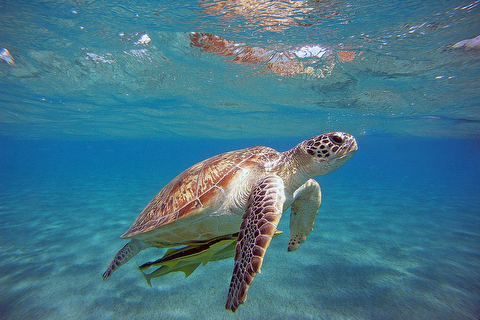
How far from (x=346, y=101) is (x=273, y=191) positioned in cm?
1495

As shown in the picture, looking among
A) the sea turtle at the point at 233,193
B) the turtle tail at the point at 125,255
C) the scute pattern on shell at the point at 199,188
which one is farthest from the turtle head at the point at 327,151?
the turtle tail at the point at 125,255

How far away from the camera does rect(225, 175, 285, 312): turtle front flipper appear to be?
1822 mm

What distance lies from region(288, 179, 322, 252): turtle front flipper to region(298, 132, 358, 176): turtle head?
0.84 metres

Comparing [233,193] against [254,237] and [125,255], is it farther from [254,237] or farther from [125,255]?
[125,255]

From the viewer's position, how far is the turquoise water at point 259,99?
3482mm

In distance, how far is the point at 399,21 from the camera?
6.32m

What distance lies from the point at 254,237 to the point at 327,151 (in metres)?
1.39

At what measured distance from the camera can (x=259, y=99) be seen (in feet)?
49.3

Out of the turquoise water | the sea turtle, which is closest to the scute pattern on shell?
the sea turtle

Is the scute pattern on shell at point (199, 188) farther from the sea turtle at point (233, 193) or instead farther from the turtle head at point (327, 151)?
the turtle head at point (327, 151)

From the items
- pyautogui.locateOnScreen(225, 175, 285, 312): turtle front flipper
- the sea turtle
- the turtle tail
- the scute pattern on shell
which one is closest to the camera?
pyautogui.locateOnScreen(225, 175, 285, 312): turtle front flipper

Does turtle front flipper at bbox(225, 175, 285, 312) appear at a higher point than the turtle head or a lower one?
lower

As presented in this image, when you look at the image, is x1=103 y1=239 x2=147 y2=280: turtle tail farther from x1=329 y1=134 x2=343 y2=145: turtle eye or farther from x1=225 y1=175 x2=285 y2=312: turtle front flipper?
x1=329 y1=134 x2=343 y2=145: turtle eye

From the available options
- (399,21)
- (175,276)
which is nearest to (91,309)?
(175,276)
